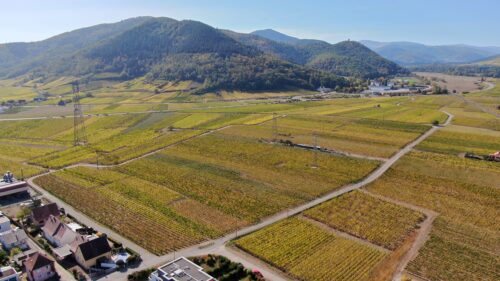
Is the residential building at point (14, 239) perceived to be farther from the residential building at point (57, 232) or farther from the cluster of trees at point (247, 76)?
the cluster of trees at point (247, 76)

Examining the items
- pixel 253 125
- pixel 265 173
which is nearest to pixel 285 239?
pixel 265 173

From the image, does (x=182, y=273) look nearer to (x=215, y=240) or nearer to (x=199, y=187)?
(x=215, y=240)

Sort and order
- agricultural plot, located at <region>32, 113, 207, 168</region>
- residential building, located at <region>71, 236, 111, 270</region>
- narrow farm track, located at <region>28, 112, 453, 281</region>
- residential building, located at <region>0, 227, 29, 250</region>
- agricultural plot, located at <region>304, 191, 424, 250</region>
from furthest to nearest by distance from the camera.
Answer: agricultural plot, located at <region>32, 113, 207, 168</region> → agricultural plot, located at <region>304, 191, 424, 250</region> → residential building, located at <region>0, 227, 29, 250</region> → narrow farm track, located at <region>28, 112, 453, 281</region> → residential building, located at <region>71, 236, 111, 270</region>

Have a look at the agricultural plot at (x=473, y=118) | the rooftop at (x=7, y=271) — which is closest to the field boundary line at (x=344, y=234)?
the rooftop at (x=7, y=271)

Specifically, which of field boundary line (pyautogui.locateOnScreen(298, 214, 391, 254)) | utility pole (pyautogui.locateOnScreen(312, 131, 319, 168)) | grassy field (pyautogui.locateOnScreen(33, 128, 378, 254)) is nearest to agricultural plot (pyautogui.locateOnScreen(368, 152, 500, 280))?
field boundary line (pyautogui.locateOnScreen(298, 214, 391, 254))

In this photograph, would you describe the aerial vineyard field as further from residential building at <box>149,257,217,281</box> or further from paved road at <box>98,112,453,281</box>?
residential building at <box>149,257,217,281</box>

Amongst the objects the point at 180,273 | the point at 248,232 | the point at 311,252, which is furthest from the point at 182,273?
the point at 311,252
